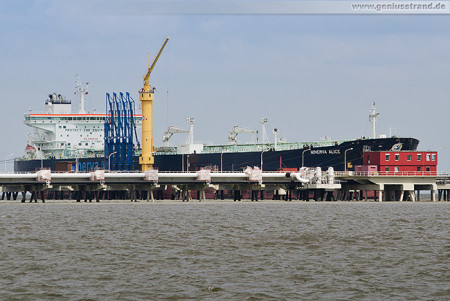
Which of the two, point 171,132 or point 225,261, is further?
point 171,132

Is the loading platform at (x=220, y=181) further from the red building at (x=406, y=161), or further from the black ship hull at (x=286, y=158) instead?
the black ship hull at (x=286, y=158)

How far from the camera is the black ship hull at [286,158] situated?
127688mm

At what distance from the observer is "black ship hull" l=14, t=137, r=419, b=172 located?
127688 millimetres

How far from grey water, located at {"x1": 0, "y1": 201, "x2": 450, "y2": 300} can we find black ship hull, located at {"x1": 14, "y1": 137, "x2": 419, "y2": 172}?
6673cm

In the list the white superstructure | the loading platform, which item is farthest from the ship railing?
the white superstructure

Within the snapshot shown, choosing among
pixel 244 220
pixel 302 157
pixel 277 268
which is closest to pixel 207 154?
pixel 302 157

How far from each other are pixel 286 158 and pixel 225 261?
9926 centimetres

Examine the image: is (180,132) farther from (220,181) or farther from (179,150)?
(220,181)

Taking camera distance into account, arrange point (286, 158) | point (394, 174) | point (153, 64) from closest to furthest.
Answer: point (394, 174), point (286, 158), point (153, 64)

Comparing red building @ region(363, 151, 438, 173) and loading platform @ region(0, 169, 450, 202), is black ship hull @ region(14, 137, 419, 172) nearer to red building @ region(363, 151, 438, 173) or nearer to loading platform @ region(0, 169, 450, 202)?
red building @ region(363, 151, 438, 173)

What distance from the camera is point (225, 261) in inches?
1511

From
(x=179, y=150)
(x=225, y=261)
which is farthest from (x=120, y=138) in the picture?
(x=225, y=261)

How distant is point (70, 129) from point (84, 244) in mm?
136603

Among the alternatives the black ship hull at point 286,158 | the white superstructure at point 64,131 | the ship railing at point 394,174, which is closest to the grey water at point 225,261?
the ship railing at point 394,174
